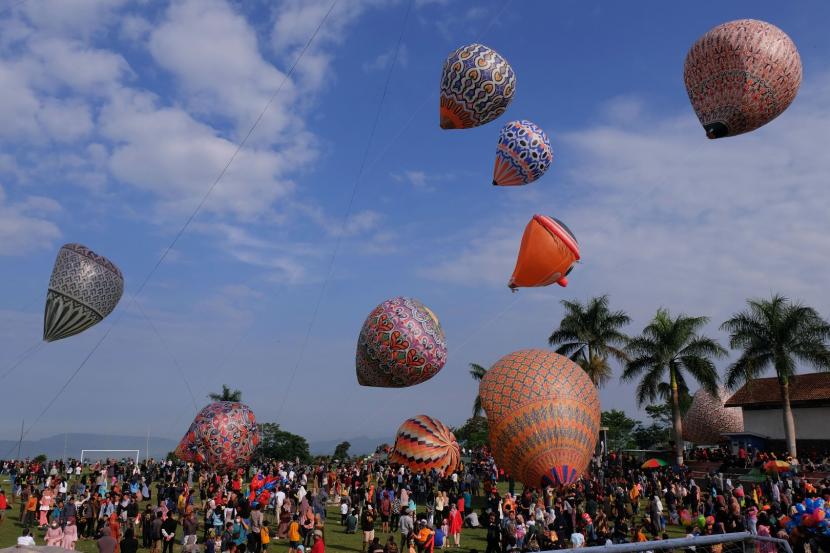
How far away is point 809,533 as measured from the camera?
13.4 m

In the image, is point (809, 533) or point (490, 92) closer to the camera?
point (809, 533)

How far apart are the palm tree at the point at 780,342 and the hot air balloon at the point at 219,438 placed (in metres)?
24.8

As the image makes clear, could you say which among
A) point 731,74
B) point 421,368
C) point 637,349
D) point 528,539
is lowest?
point 528,539

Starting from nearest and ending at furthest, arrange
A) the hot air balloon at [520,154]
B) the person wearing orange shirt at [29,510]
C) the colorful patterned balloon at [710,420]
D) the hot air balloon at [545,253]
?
the person wearing orange shirt at [29,510]
the hot air balloon at [545,253]
the hot air balloon at [520,154]
the colorful patterned balloon at [710,420]

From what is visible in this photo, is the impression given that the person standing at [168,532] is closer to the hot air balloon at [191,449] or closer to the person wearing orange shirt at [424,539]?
the person wearing orange shirt at [424,539]

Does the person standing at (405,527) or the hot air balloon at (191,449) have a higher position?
the hot air balloon at (191,449)

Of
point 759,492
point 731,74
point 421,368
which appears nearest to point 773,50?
point 731,74

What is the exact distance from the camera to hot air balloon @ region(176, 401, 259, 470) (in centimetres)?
2995

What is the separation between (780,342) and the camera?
34.7 m

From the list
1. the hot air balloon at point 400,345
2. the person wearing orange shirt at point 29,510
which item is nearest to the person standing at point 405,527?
the person wearing orange shirt at point 29,510

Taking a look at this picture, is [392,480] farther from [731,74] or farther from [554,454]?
[731,74]

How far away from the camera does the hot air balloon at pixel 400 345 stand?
29500 millimetres

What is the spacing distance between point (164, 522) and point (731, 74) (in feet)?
63.3

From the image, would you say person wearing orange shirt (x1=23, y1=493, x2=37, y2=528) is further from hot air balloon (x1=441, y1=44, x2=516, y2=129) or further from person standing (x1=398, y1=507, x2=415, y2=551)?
hot air balloon (x1=441, y1=44, x2=516, y2=129)
